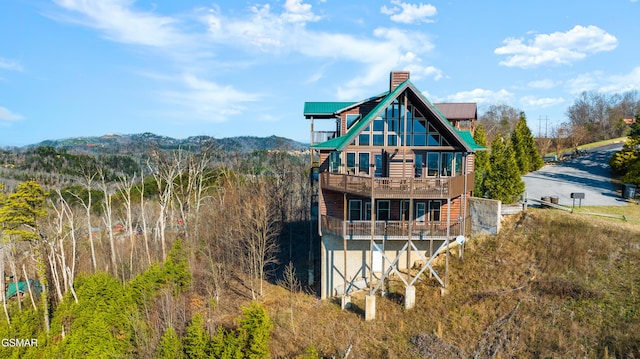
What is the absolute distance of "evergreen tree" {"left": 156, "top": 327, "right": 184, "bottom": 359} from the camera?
1664 centimetres

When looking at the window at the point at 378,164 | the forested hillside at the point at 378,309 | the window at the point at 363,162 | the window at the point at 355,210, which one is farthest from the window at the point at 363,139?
the forested hillside at the point at 378,309

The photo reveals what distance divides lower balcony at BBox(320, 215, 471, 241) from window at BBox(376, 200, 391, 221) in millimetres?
1664

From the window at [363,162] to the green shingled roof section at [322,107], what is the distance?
386 cm

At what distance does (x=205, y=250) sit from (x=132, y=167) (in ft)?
250

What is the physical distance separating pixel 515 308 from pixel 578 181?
76.6 ft

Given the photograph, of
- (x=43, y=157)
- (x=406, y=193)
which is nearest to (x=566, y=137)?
(x=406, y=193)

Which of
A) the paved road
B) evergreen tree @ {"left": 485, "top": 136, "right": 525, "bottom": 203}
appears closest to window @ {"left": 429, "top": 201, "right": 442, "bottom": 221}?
evergreen tree @ {"left": 485, "top": 136, "right": 525, "bottom": 203}

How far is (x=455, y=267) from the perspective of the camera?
70.5ft

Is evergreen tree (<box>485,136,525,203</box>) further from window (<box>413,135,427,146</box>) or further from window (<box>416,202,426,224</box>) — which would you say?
window (<box>413,135,427,146</box>)

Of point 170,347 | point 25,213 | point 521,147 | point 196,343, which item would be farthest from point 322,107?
point 521,147

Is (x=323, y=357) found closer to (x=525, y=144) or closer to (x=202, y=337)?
(x=202, y=337)

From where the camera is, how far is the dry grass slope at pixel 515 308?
1530cm

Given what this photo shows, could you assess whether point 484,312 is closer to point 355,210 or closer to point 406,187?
point 406,187

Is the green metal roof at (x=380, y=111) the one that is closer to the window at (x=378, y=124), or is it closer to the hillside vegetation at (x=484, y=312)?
the window at (x=378, y=124)
